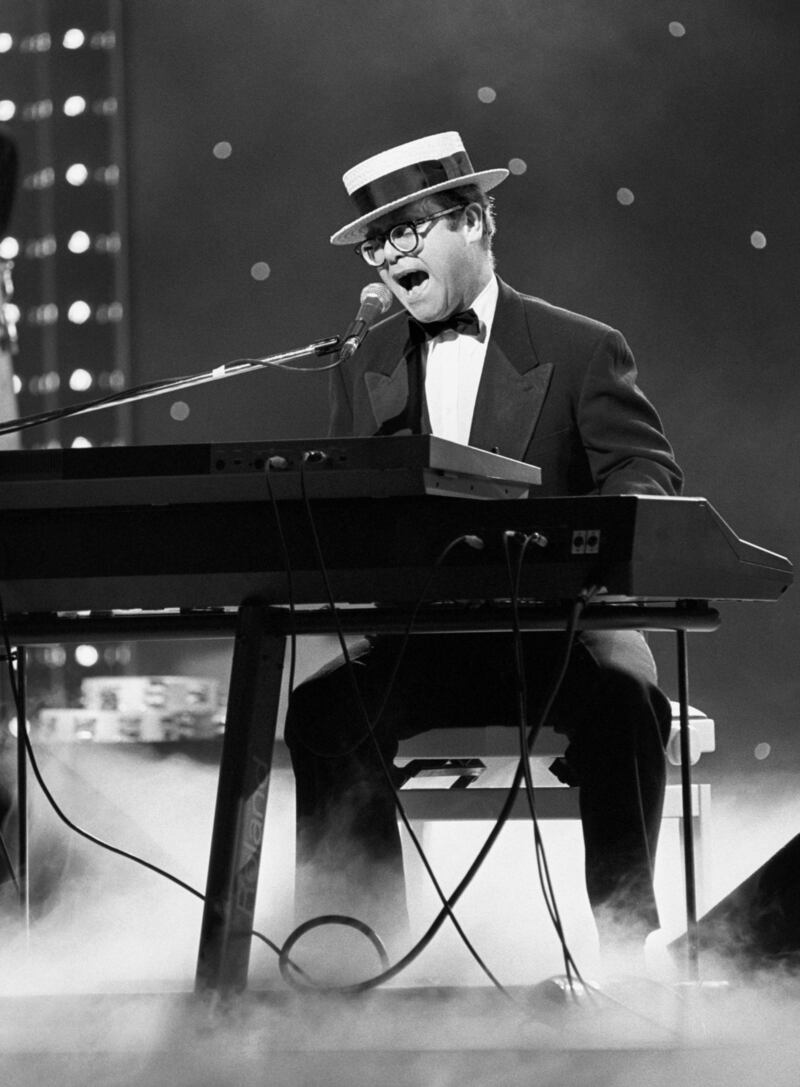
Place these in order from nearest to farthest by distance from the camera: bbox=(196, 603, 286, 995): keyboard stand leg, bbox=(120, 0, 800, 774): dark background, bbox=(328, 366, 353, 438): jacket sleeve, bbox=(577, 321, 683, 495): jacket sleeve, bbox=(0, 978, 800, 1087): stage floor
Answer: bbox=(0, 978, 800, 1087): stage floor, bbox=(196, 603, 286, 995): keyboard stand leg, bbox=(577, 321, 683, 495): jacket sleeve, bbox=(328, 366, 353, 438): jacket sleeve, bbox=(120, 0, 800, 774): dark background

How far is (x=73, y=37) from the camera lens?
3.21 meters

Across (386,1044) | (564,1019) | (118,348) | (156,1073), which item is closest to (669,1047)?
(564,1019)

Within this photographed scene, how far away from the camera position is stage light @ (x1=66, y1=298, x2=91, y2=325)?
3215mm

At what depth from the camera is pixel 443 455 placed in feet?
3.88

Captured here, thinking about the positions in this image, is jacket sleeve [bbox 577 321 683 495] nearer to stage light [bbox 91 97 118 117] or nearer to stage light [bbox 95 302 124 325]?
stage light [bbox 95 302 124 325]

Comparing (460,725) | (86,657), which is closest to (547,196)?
(86,657)

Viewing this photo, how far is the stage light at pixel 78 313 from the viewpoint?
321 centimetres

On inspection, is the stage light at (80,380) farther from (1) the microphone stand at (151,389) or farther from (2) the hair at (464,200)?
(1) the microphone stand at (151,389)

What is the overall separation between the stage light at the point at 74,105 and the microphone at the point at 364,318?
193 centimetres

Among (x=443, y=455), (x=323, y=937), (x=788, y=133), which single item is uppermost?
(x=788, y=133)

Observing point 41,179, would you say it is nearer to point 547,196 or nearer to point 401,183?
point 547,196

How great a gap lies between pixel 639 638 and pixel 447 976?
52 cm

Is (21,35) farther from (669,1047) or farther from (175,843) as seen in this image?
(669,1047)

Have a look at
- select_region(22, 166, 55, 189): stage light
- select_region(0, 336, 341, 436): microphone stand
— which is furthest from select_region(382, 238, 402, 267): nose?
select_region(22, 166, 55, 189): stage light
